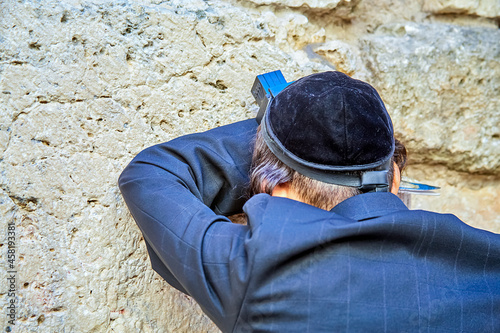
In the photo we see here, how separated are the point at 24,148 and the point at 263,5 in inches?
25.2

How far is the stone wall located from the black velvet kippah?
1.10 feet

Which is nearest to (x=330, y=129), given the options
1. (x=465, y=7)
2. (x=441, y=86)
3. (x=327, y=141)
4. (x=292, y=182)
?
(x=327, y=141)

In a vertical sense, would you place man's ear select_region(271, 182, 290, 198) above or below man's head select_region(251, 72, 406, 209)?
below

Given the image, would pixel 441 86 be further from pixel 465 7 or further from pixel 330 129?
pixel 330 129

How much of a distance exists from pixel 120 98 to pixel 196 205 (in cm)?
34

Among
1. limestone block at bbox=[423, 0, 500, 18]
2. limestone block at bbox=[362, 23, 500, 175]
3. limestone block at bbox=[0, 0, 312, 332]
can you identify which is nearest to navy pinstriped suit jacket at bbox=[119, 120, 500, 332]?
limestone block at bbox=[0, 0, 312, 332]

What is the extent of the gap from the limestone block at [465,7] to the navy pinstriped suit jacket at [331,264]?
79cm

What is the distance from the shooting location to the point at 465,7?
138 centimetres

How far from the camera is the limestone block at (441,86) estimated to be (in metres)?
1.32

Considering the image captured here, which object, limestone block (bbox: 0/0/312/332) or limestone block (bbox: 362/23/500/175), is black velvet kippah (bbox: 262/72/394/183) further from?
limestone block (bbox: 362/23/500/175)

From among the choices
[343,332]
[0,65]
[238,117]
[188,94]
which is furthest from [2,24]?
[343,332]

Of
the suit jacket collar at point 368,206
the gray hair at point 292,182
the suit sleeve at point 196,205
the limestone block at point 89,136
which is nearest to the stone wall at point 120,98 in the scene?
the limestone block at point 89,136

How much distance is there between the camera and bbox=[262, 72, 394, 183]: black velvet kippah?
0.80 metres

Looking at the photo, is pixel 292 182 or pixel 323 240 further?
pixel 292 182
